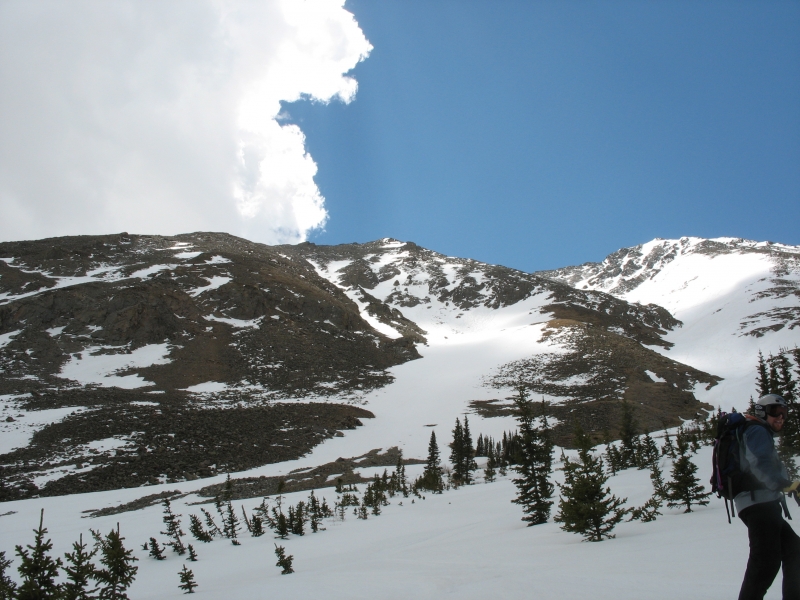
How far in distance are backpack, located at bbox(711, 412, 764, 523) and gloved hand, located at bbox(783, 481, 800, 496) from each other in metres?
0.39

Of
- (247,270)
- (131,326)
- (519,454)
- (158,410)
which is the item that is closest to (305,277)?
(247,270)

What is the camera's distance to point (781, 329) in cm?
9056

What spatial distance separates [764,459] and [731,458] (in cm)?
27

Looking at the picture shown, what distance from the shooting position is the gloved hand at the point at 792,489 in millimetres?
4334

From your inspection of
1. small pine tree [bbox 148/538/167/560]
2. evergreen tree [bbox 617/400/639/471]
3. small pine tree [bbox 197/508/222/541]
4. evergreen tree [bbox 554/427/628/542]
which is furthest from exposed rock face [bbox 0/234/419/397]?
evergreen tree [bbox 554/427/628/542]

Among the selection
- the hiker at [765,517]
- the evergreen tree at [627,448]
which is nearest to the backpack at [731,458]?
the hiker at [765,517]

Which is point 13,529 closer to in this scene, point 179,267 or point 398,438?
point 398,438

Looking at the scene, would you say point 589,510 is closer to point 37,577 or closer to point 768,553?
point 768,553

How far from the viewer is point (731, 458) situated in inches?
174

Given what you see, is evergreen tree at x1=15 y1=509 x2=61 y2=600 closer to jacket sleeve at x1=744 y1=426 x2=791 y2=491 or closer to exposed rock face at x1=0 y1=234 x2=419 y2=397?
jacket sleeve at x1=744 y1=426 x2=791 y2=491

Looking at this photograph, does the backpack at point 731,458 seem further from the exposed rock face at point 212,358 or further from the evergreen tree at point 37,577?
the exposed rock face at point 212,358

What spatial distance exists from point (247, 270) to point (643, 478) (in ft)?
304

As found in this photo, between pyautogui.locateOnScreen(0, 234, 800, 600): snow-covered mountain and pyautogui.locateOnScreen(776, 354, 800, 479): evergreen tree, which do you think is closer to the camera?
pyautogui.locateOnScreen(0, 234, 800, 600): snow-covered mountain

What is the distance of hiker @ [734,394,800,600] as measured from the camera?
13.3 ft
